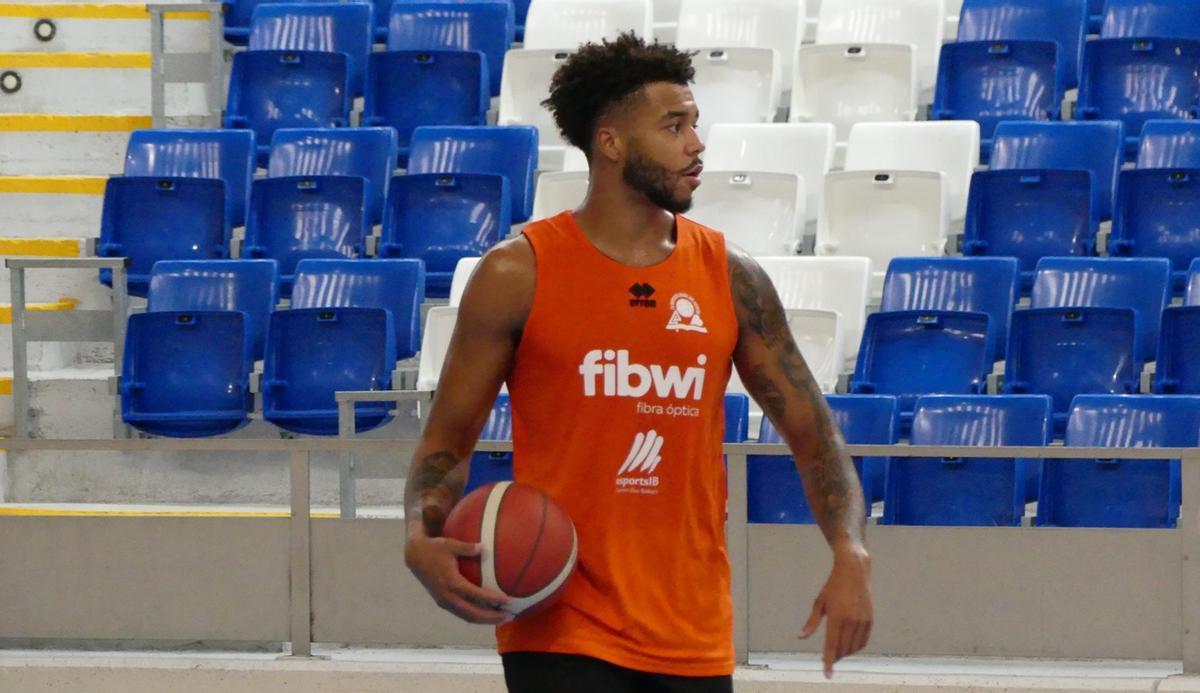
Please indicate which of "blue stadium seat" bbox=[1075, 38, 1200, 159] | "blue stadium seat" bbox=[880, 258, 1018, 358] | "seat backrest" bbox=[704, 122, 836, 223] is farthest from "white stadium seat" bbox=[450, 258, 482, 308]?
"blue stadium seat" bbox=[1075, 38, 1200, 159]

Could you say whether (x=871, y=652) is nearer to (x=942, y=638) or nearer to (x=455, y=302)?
(x=942, y=638)

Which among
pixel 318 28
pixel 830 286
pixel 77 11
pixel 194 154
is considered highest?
pixel 77 11

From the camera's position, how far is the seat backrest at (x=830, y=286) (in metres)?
7.55

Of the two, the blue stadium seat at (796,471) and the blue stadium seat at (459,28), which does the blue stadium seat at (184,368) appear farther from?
the blue stadium seat at (459,28)

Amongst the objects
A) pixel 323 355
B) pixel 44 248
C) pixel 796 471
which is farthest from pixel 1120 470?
pixel 44 248

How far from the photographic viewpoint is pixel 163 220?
27.8 feet

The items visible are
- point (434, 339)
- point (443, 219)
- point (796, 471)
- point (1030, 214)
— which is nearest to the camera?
point (796, 471)

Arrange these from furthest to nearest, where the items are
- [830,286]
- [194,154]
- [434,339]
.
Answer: [194,154], [830,286], [434,339]

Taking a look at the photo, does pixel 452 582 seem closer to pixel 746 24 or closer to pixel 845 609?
pixel 845 609

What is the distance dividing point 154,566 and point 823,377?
263 centimetres

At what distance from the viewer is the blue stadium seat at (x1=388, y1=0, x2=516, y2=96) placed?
31.9 ft

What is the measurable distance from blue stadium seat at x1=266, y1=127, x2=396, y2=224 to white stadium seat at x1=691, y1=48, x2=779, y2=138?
5.01 feet

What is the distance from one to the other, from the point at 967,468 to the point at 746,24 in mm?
4049

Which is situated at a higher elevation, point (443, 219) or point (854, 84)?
point (854, 84)
